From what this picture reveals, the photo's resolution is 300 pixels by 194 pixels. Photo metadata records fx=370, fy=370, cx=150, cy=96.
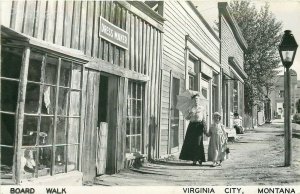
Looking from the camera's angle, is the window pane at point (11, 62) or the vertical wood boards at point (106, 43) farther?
the vertical wood boards at point (106, 43)

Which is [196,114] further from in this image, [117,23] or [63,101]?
[63,101]

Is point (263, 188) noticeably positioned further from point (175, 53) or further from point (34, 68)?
point (175, 53)

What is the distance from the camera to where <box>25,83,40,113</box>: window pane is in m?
3.88

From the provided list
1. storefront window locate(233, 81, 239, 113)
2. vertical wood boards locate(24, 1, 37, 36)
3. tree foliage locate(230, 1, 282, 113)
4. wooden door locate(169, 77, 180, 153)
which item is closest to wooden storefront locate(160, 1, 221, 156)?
wooden door locate(169, 77, 180, 153)

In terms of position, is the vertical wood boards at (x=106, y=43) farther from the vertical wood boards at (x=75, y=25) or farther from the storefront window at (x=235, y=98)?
the storefront window at (x=235, y=98)

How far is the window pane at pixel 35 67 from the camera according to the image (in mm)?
3872

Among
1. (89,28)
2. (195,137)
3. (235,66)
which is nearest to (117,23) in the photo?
(89,28)

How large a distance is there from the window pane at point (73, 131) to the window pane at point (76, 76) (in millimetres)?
425

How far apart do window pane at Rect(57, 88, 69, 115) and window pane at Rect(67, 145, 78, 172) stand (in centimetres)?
47

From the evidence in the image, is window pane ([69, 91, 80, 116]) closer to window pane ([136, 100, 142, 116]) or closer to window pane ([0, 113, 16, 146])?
window pane ([0, 113, 16, 146])

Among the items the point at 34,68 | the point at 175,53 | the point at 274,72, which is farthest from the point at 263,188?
the point at 274,72

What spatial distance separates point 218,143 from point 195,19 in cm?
438

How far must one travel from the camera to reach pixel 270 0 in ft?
17.0

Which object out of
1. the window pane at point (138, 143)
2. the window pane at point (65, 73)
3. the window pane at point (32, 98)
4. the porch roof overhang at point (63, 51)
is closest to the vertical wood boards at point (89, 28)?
the porch roof overhang at point (63, 51)
